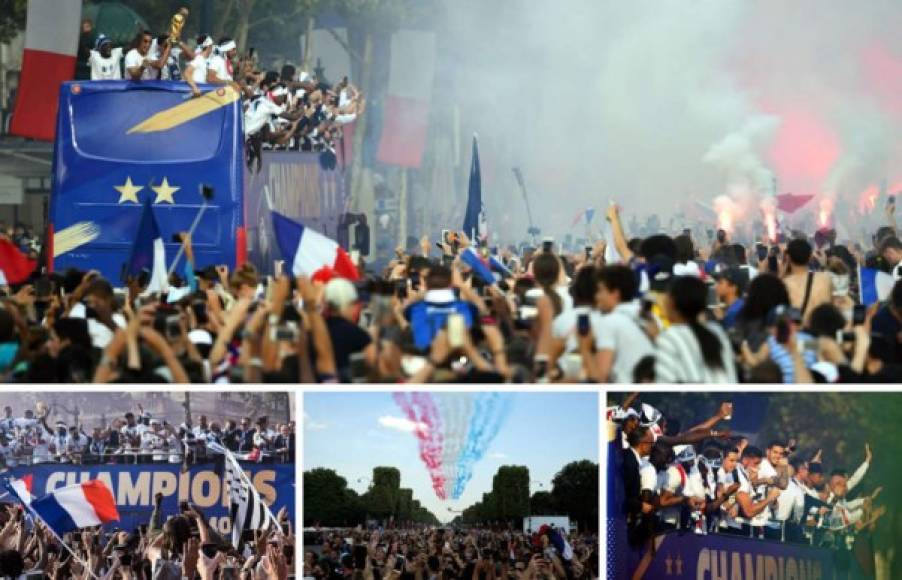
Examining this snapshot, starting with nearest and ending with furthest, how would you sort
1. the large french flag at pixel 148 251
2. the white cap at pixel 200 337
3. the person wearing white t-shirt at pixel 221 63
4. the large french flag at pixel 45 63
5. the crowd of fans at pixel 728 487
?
the crowd of fans at pixel 728 487 → the white cap at pixel 200 337 → the large french flag at pixel 148 251 → the person wearing white t-shirt at pixel 221 63 → the large french flag at pixel 45 63

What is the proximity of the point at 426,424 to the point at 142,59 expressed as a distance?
11.6 metres

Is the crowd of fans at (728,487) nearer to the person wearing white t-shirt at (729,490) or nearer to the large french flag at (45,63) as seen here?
the person wearing white t-shirt at (729,490)

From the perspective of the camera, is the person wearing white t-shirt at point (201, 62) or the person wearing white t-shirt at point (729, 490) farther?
the person wearing white t-shirt at point (201, 62)

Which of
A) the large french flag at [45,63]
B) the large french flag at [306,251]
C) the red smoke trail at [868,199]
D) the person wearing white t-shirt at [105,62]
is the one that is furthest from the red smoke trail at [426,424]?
the red smoke trail at [868,199]

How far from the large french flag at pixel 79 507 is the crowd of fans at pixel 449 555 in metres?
0.87

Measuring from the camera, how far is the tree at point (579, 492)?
8.45 meters

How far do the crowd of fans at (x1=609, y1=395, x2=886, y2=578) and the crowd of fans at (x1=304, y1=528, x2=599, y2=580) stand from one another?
0.26 meters

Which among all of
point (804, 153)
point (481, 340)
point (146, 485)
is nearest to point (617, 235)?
point (481, 340)

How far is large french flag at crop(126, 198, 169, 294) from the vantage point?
53.7ft

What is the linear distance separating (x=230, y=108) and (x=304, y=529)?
1051cm

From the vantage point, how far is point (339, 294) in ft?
→ 29.7

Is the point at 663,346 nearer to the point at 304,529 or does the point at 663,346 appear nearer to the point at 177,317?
the point at 304,529

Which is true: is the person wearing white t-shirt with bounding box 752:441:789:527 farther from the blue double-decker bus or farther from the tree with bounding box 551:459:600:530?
the blue double-decker bus

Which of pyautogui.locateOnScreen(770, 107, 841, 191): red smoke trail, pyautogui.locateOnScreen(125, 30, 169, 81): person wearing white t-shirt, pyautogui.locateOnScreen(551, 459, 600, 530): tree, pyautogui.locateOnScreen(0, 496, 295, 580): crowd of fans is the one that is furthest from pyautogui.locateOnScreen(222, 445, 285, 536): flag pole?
pyautogui.locateOnScreen(770, 107, 841, 191): red smoke trail
